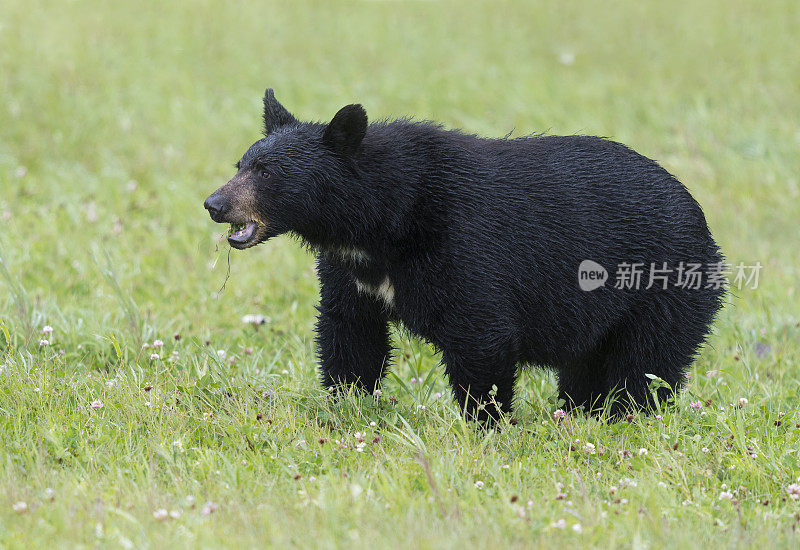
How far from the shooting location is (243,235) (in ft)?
14.0

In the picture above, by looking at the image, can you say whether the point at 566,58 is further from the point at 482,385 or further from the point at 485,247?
the point at 482,385

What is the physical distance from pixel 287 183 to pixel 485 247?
94 centimetres

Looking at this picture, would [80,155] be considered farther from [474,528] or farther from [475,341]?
[474,528]

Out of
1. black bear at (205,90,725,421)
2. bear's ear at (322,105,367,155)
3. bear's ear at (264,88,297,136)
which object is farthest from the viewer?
bear's ear at (264,88,297,136)

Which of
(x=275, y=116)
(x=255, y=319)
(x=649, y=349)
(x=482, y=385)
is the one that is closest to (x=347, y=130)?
(x=275, y=116)

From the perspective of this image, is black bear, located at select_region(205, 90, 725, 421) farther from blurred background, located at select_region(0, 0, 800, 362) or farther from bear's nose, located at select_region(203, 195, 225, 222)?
blurred background, located at select_region(0, 0, 800, 362)

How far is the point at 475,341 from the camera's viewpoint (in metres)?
4.37

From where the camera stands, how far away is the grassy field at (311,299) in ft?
12.1

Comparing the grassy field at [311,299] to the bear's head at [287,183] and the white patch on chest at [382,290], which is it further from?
the bear's head at [287,183]

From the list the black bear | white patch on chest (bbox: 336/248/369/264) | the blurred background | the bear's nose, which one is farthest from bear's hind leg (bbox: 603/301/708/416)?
the bear's nose

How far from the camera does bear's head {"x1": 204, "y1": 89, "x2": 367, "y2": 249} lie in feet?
13.9

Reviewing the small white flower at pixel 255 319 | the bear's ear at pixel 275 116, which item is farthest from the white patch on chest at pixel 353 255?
the small white flower at pixel 255 319

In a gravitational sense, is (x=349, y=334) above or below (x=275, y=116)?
below

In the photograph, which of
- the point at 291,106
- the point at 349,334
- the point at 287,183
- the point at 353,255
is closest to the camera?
the point at 287,183
